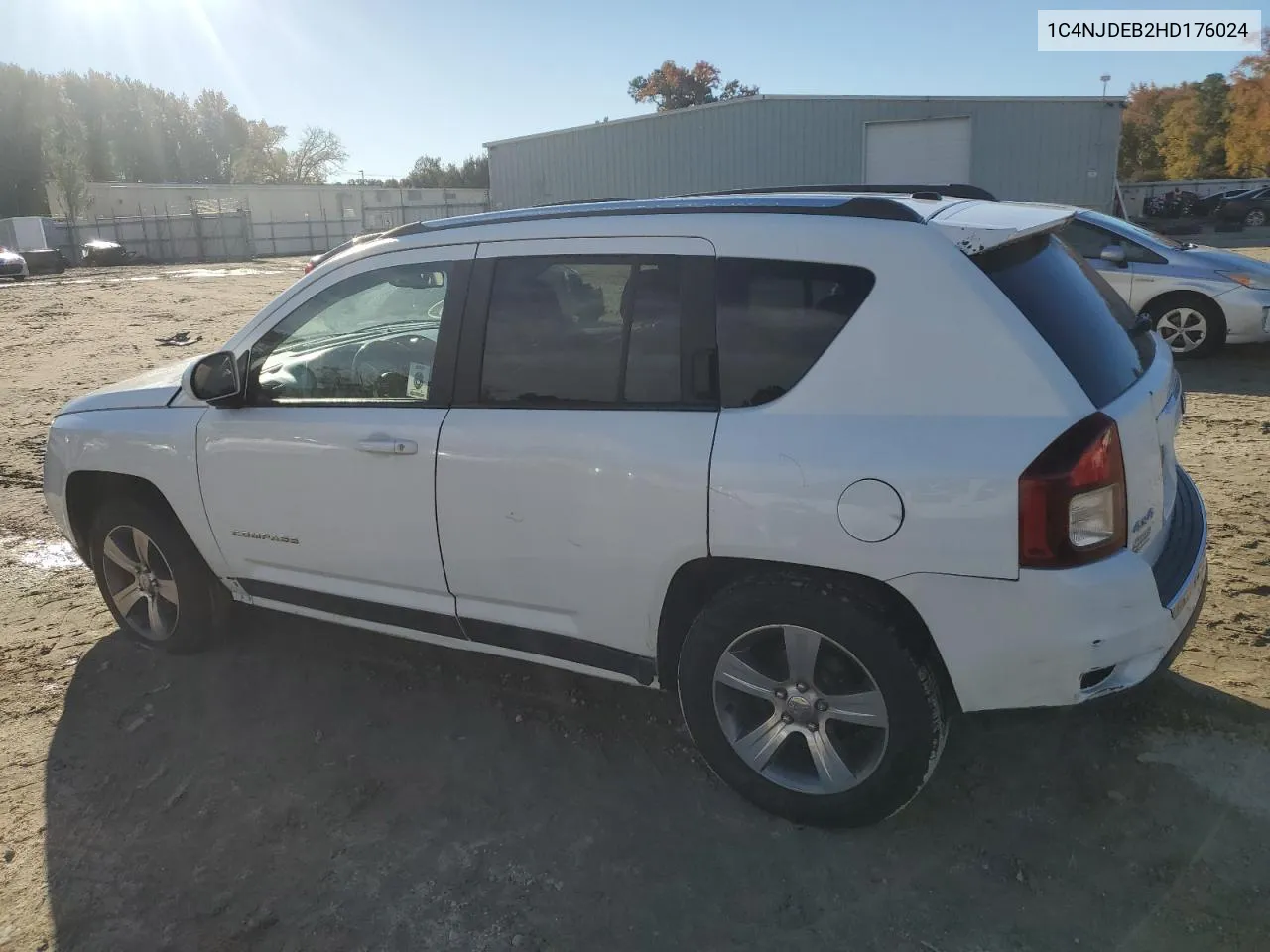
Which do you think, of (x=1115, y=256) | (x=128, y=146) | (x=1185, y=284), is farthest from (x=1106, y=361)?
(x=128, y=146)

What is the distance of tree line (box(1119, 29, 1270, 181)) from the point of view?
49.8 meters

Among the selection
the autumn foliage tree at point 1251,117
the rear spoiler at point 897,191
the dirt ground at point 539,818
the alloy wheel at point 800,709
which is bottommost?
the dirt ground at point 539,818

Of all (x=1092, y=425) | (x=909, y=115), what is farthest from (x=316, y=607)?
(x=909, y=115)

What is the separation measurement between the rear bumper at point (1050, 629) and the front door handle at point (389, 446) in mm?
1707

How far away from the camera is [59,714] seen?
3729 mm

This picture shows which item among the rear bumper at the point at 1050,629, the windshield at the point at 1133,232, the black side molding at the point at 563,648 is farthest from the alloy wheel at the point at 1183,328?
the black side molding at the point at 563,648

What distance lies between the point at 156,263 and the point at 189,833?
1804 inches

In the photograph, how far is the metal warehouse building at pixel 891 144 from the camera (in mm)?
24500

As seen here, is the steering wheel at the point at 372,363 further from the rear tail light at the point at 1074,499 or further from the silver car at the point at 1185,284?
the silver car at the point at 1185,284

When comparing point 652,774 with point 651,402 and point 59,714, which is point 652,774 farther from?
point 59,714

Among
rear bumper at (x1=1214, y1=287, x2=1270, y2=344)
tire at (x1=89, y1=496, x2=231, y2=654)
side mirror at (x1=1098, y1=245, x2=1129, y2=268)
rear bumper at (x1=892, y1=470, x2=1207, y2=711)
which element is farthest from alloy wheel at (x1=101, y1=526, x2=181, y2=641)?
rear bumper at (x1=1214, y1=287, x2=1270, y2=344)

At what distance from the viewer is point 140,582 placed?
13.7 feet

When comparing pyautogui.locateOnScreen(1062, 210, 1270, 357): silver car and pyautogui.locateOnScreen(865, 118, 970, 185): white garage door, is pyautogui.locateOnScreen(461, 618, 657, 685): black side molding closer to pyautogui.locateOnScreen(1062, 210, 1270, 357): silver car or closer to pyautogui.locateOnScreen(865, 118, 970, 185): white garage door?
pyautogui.locateOnScreen(1062, 210, 1270, 357): silver car

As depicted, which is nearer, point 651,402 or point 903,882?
point 903,882
